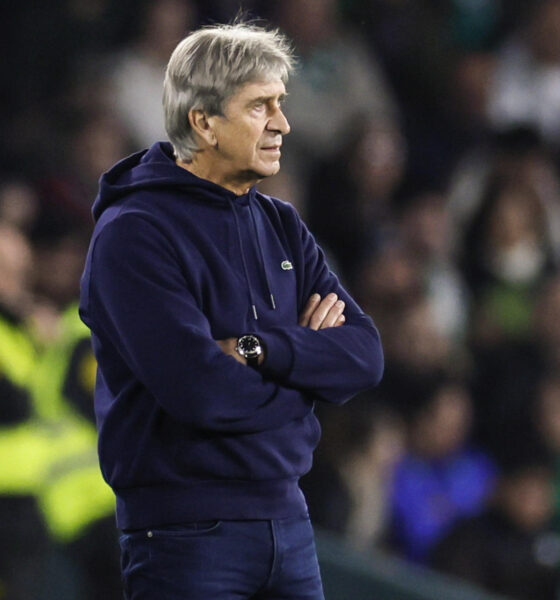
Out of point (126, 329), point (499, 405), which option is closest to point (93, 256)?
point (126, 329)

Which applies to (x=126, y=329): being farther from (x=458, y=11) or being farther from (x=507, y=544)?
(x=458, y=11)

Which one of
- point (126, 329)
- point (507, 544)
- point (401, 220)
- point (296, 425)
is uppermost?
point (126, 329)

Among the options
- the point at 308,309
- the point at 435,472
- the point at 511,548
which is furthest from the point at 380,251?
the point at 308,309

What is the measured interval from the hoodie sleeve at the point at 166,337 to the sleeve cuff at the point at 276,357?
3cm

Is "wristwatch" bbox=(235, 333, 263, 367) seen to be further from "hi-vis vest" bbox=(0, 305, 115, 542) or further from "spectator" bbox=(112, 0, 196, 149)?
"spectator" bbox=(112, 0, 196, 149)

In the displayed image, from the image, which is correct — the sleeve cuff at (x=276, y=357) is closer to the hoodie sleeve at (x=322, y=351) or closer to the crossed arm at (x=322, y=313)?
the hoodie sleeve at (x=322, y=351)

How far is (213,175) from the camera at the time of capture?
2652 mm

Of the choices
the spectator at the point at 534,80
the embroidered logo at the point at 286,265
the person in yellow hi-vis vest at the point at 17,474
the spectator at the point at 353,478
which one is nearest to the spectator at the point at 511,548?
the spectator at the point at 353,478

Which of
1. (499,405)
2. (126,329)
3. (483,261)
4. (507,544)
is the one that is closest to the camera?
(126,329)

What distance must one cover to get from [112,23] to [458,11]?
2348 millimetres

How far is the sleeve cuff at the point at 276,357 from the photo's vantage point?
2.54 m

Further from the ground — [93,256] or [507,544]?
[93,256]

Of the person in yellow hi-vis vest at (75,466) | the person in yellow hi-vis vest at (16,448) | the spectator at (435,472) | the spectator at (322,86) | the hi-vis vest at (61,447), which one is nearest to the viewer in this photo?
the person in yellow hi-vis vest at (16,448)

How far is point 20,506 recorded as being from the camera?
16.0 feet
